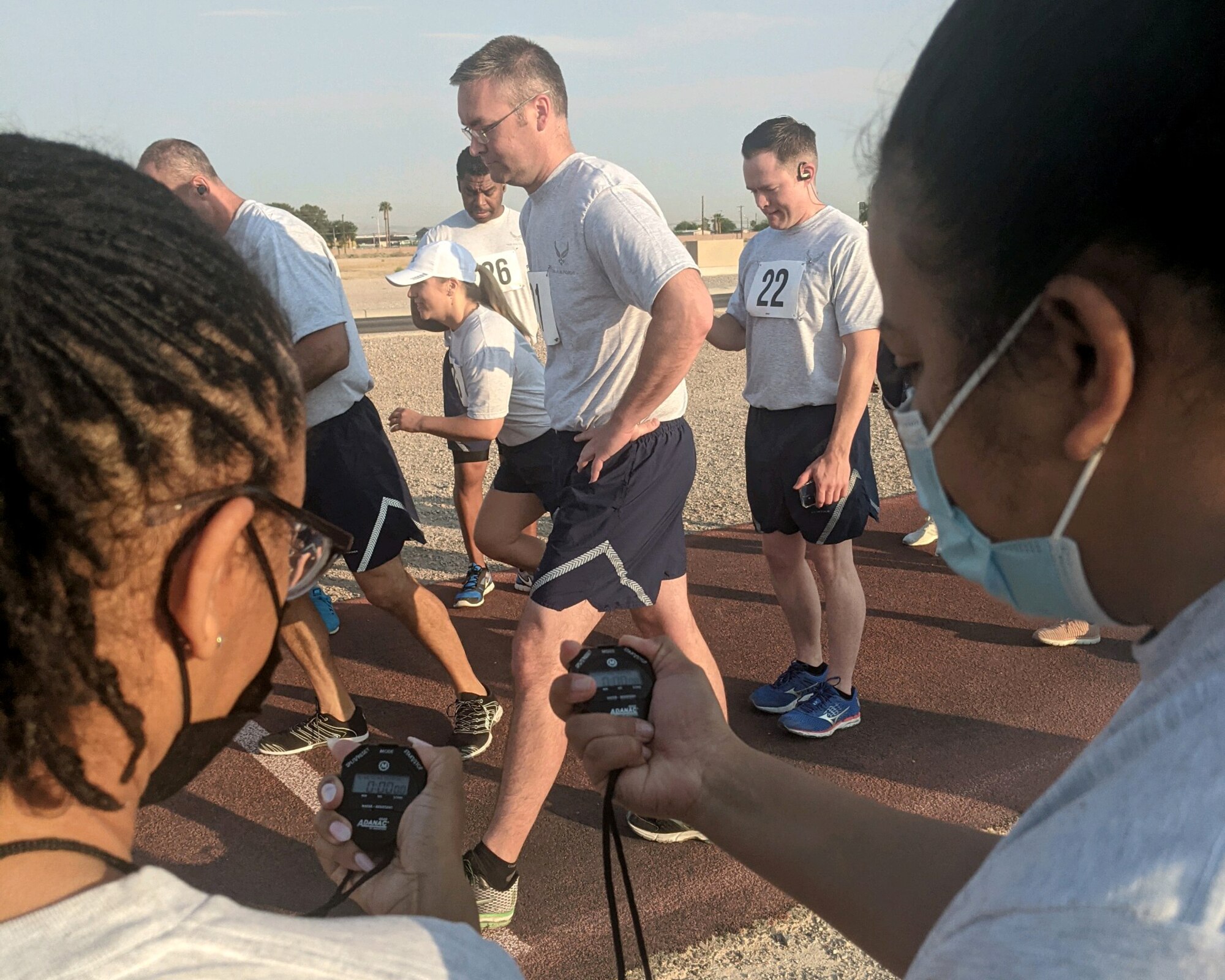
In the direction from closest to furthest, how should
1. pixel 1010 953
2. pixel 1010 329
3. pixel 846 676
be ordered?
pixel 1010 953, pixel 1010 329, pixel 846 676

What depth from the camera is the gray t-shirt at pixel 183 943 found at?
2.72 feet

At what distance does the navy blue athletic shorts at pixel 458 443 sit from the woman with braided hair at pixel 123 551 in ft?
15.8

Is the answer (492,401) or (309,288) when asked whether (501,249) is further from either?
(309,288)

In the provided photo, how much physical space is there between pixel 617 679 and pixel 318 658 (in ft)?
8.67

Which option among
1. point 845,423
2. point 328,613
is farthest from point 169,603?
point 328,613

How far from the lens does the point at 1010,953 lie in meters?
0.74

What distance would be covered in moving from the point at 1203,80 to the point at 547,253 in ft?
9.57

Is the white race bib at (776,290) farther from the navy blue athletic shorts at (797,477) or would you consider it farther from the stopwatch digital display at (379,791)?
the stopwatch digital display at (379,791)

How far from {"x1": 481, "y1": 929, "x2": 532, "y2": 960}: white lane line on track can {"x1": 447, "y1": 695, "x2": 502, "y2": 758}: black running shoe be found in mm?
1059

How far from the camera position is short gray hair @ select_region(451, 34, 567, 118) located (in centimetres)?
368

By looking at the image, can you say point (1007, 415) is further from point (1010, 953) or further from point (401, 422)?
point (401, 422)

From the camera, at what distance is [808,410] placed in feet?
14.3

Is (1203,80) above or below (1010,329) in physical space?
above

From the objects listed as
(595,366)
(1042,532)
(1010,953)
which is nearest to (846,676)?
(595,366)
